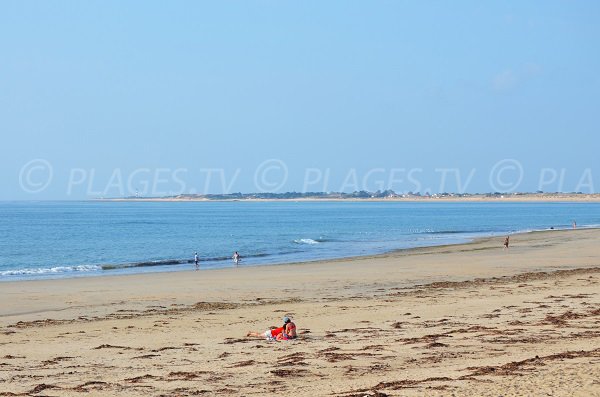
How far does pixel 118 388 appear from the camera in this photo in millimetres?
10797

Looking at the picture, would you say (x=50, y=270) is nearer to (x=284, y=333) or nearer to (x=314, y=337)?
(x=314, y=337)

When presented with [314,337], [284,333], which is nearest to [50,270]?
[314,337]

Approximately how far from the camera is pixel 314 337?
15375 millimetres

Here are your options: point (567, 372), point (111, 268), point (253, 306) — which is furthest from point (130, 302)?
point (111, 268)

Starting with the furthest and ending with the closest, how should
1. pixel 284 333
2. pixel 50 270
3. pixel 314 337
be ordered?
pixel 50 270
pixel 314 337
pixel 284 333

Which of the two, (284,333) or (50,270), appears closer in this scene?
(284,333)

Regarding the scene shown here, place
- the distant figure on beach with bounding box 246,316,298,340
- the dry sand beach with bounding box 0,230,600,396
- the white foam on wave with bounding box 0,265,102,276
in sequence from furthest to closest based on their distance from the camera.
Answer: the white foam on wave with bounding box 0,265,102,276 < the distant figure on beach with bounding box 246,316,298,340 < the dry sand beach with bounding box 0,230,600,396

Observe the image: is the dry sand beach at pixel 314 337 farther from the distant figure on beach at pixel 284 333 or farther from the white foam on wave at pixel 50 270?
the white foam on wave at pixel 50 270

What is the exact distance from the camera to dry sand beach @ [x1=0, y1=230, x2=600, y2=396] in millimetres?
10602

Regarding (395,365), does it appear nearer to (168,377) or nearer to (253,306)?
(168,377)

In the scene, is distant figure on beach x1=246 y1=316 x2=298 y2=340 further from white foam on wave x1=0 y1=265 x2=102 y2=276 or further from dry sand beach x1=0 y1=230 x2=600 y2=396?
white foam on wave x1=0 y1=265 x2=102 y2=276

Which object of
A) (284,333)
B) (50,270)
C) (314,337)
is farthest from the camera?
(50,270)

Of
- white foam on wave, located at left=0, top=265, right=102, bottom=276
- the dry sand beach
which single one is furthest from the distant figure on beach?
white foam on wave, located at left=0, top=265, right=102, bottom=276

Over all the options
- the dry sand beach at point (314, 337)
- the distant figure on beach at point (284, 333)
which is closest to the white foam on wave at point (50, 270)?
the dry sand beach at point (314, 337)
